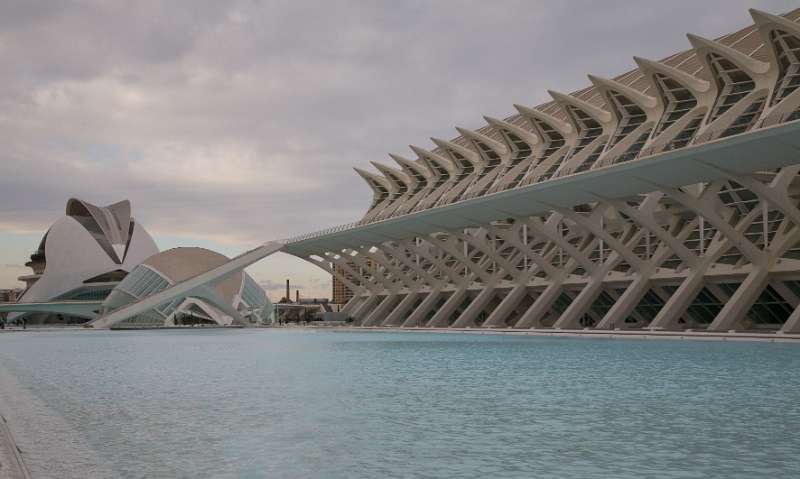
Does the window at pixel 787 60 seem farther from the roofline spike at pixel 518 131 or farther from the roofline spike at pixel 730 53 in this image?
the roofline spike at pixel 518 131

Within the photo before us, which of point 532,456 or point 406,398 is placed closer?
point 532,456

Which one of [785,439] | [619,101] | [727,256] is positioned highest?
[619,101]

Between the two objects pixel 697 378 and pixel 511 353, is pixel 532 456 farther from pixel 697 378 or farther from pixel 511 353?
pixel 511 353

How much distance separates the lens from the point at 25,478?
6.23 m

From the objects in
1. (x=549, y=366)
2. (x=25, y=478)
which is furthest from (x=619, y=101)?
(x=25, y=478)

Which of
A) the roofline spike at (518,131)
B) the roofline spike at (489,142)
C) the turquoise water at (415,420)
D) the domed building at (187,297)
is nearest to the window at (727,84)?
the roofline spike at (518,131)

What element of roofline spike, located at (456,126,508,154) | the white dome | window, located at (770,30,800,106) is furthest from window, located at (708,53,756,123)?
the white dome

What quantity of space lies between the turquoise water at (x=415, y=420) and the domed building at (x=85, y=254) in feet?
276

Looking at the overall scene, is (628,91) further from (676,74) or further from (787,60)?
(787,60)

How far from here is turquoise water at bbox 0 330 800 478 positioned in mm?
7621

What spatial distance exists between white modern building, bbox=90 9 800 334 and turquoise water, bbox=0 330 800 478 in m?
16.0

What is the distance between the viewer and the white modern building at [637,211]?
110 feet

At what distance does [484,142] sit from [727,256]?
2197 cm

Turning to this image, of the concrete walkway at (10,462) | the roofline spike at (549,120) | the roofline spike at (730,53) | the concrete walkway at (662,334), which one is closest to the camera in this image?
the concrete walkway at (10,462)
